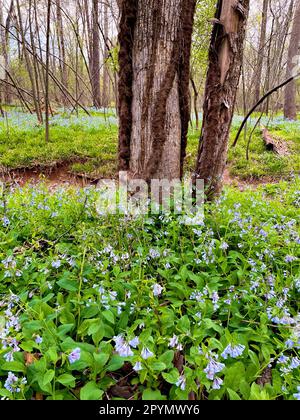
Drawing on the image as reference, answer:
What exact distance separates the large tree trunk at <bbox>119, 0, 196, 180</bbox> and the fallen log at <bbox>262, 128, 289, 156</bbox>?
466 centimetres

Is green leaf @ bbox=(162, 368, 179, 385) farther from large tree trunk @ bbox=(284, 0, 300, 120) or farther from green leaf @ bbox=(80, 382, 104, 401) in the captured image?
large tree trunk @ bbox=(284, 0, 300, 120)

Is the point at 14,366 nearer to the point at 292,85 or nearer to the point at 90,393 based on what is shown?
the point at 90,393

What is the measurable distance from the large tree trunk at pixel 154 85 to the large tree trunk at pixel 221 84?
24cm

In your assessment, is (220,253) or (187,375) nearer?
(187,375)

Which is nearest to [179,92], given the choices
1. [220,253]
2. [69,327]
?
[220,253]

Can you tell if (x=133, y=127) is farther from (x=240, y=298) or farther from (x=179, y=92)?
(x=240, y=298)

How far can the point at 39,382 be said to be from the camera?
1.01 m

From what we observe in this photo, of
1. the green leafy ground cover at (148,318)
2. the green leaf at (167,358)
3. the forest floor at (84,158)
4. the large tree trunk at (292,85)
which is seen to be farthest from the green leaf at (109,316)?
the large tree trunk at (292,85)

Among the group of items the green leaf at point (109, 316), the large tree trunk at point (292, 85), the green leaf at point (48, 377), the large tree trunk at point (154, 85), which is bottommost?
the green leaf at point (48, 377)

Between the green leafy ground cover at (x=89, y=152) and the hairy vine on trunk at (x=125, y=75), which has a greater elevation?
the hairy vine on trunk at (x=125, y=75)

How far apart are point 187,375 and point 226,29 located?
8.35 ft

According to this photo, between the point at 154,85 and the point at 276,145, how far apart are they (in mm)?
5236

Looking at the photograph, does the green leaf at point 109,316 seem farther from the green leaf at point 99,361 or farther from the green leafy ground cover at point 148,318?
the green leaf at point 99,361

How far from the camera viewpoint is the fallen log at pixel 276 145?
6.43 meters
